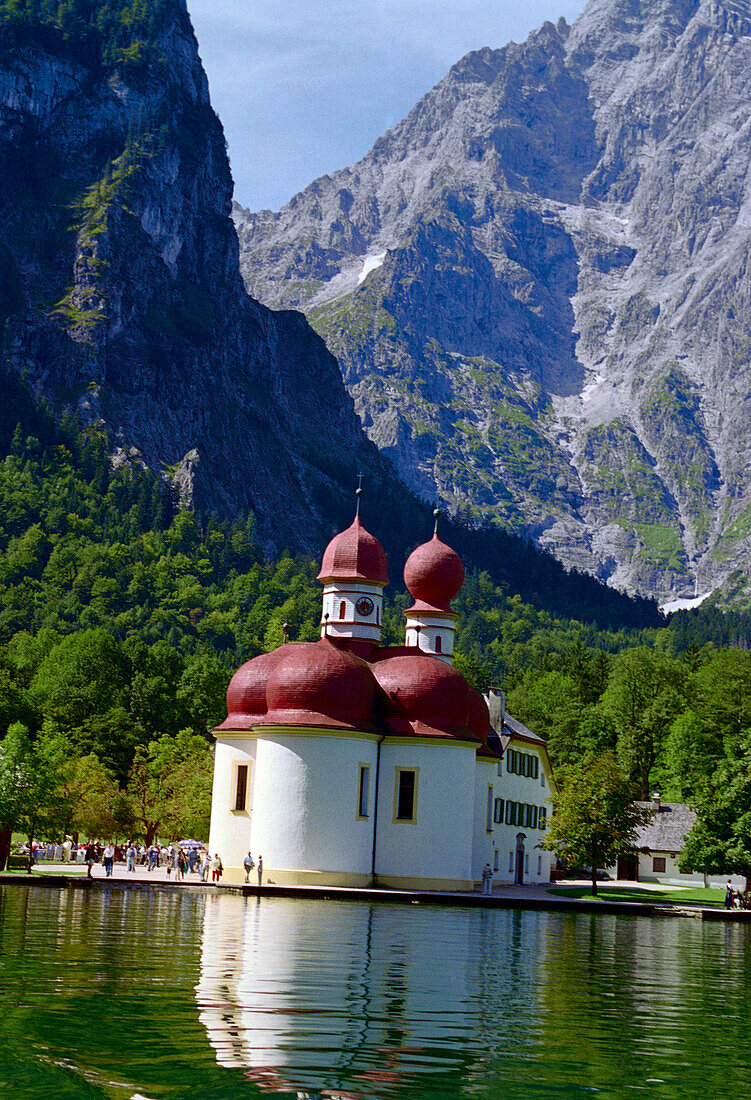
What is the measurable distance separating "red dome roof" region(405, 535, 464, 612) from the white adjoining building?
4.41 m

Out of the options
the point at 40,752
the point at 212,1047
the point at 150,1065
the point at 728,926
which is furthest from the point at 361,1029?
the point at 40,752

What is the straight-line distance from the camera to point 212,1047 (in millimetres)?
16578

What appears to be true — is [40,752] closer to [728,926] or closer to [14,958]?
[728,926]

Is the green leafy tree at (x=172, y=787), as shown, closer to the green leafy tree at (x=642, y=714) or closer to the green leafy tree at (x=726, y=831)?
the green leafy tree at (x=726, y=831)

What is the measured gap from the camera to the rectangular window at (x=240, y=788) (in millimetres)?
70750

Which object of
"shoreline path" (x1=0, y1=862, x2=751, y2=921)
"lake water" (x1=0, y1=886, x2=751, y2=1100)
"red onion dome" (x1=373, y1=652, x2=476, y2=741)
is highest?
"red onion dome" (x1=373, y1=652, x2=476, y2=741)

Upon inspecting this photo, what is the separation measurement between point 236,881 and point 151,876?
4.23m

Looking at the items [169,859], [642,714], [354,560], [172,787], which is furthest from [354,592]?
[642,714]

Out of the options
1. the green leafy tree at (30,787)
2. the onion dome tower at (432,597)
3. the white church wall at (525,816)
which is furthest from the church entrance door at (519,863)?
the green leafy tree at (30,787)

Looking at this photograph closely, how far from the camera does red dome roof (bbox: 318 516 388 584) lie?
7588cm

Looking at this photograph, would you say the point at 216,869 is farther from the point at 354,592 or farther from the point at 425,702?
the point at 354,592

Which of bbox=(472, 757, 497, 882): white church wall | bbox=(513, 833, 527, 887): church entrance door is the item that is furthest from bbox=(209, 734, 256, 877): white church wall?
bbox=(513, 833, 527, 887): church entrance door

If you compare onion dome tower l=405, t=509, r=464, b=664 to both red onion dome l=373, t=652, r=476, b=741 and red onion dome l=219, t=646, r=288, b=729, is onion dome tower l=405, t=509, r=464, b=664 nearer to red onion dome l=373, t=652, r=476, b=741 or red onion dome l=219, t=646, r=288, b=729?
red onion dome l=219, t=646, r=288, b=729

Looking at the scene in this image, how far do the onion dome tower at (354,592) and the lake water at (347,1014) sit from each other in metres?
37.6
